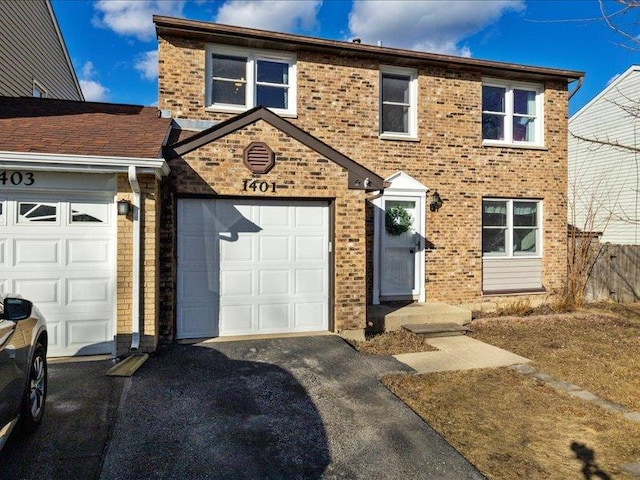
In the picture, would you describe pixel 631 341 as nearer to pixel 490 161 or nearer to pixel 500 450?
pixel 490 161

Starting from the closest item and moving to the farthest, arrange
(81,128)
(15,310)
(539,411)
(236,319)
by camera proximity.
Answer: (15,310), (539,411), (81,128), (236,319)

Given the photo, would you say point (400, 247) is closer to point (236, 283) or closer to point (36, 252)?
point (236, 283)

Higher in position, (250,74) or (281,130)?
(250,74)

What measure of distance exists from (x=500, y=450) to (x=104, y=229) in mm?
5692

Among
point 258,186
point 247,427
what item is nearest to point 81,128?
point 258,186

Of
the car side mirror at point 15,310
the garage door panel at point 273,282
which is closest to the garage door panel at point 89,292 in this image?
the garage door panel at point 273,282

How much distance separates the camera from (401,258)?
959 centimetres

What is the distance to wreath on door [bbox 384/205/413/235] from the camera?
9453 millimetres

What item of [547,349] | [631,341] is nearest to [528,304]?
[631,341]

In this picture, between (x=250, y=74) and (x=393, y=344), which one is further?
(x=250, y=74)

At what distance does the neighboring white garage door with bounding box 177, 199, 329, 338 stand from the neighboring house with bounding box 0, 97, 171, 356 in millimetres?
722

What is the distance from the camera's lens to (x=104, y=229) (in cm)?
623

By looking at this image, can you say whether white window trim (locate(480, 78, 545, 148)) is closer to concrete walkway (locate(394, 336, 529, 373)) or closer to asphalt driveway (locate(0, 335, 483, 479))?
concrete walkway (locate(394, 336, 529, 373))

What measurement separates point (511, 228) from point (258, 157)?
6800 millimetres
